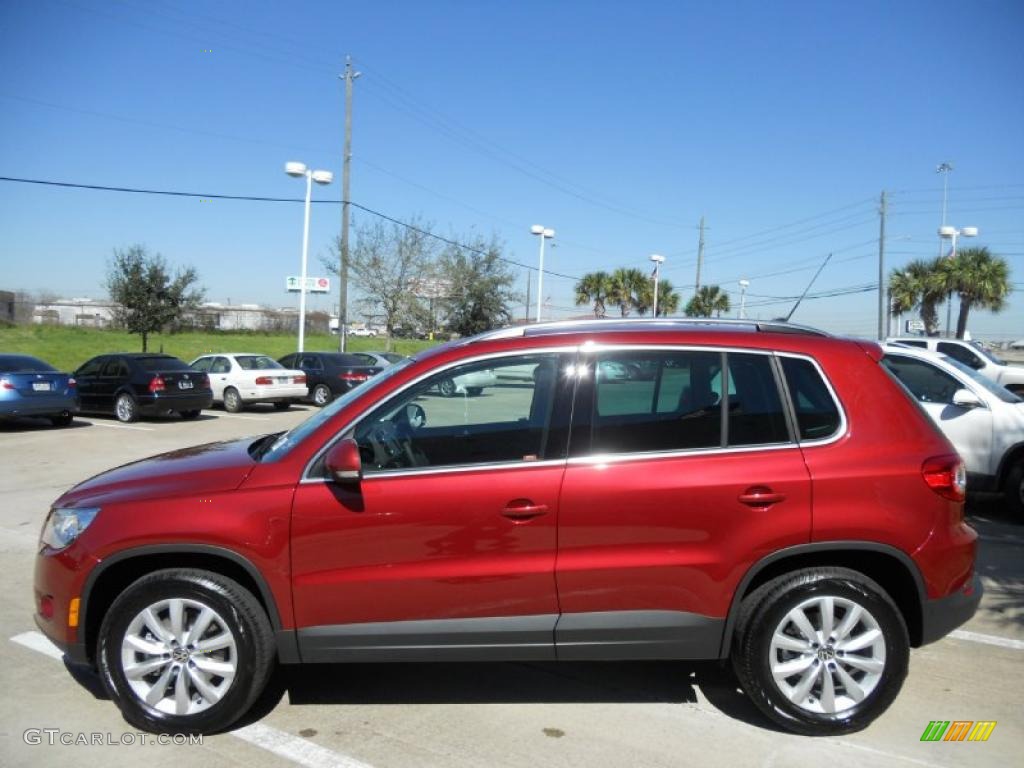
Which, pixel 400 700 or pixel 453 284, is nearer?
pixel 400 700

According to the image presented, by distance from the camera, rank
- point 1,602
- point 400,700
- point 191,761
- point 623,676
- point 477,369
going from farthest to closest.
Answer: point 1,602 < point 623,676 < point 400,700 < point 477,369 < point 191,761

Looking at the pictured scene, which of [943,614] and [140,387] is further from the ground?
[140,387]

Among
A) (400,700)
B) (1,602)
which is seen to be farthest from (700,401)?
(1,602)

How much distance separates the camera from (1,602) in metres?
5.20

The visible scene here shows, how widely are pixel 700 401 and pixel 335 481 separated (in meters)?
1.73

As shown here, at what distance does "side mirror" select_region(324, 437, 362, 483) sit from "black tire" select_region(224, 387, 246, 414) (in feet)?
54.2

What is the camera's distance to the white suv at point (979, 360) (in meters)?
14.2

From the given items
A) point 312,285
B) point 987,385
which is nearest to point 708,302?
point 312,285

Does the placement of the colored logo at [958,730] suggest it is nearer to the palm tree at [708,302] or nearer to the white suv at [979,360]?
the white suv at [979,360]

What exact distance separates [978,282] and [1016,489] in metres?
28.7

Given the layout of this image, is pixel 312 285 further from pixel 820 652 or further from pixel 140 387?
pixel 820 652

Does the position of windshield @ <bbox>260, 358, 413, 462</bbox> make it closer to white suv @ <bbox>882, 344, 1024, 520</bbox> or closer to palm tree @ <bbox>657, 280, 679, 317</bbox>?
white suv @ <bbox>882, 344, 1024, 520</bbox>

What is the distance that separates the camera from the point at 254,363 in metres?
19.5

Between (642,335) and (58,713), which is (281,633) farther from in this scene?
(642,335)
